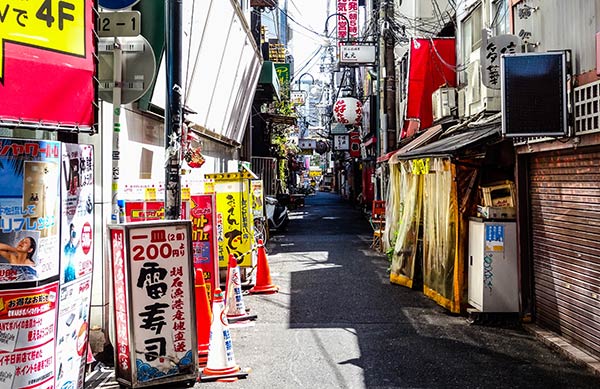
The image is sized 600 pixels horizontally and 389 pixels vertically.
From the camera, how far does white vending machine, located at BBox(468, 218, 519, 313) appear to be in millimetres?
9375

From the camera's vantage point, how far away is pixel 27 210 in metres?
4.67

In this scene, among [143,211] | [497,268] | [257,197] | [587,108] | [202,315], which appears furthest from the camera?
[257,197]

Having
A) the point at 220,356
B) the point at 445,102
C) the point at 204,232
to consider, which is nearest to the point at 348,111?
the point at 445,102

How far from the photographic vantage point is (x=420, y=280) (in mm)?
12711

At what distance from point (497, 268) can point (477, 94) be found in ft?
14.7

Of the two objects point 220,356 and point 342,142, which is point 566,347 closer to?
point 220,356

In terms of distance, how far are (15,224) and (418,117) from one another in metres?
14.2

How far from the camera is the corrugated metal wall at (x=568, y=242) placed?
7.32m

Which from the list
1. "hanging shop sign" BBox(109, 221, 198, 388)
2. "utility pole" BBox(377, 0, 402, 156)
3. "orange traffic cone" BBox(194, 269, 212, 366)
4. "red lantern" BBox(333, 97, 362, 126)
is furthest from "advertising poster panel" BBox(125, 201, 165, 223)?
"red lantern" BBox(333, 97, 362, 126)

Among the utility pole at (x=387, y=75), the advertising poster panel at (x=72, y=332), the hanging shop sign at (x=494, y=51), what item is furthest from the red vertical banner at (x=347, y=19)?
the advertising poster panel at (x=72, y=332)

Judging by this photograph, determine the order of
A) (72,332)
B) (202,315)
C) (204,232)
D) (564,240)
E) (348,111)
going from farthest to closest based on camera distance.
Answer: (348,111), (204,232), (564,240), (202,315), (72,332)

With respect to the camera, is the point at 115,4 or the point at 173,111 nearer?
the point at 115,4

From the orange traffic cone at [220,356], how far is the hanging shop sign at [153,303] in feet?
1.20

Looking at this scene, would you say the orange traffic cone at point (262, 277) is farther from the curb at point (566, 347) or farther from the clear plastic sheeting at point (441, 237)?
the curb at point (566, 347)
